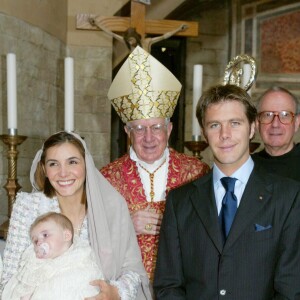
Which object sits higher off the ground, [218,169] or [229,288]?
[218,169]

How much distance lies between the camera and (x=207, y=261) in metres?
1.96

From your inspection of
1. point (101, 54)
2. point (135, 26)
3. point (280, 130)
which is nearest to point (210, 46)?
point (101, 54)

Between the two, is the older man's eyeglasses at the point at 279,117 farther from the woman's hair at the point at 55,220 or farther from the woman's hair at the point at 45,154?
the woman's hair at the point at 55,220

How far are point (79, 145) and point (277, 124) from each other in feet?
3.26

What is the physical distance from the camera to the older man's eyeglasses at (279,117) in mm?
2619

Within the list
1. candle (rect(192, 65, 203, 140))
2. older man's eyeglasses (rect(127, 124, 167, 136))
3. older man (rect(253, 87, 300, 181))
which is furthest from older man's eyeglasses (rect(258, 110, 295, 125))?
older man's eyeglasses (rect(127, 124, 167, 136))

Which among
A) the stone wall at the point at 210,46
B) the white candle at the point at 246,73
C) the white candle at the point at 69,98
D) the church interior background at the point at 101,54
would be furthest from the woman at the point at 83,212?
the stone wall at the point at 210,46

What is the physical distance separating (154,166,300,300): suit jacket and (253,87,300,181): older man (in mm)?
583

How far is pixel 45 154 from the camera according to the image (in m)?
2.32

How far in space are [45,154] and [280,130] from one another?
115 centimetres

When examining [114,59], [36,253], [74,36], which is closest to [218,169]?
[36,253]

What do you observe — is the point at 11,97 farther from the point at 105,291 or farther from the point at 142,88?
the point at 105,291

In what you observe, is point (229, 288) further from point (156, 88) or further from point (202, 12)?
point (202, 12)

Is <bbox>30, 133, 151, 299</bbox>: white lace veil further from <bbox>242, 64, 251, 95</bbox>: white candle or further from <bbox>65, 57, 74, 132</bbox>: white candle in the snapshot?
<bbox>242, 64, 251, 95</bbox>: white candle
